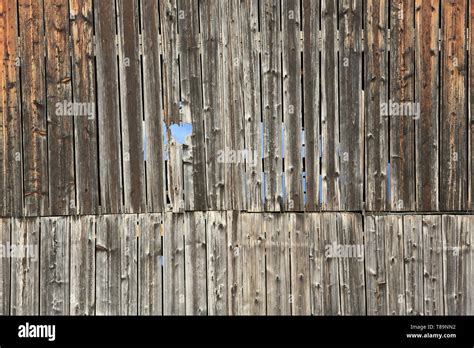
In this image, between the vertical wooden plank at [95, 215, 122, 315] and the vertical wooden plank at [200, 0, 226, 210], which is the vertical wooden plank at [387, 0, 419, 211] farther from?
the vertical wooden plank at [95, 215, 122, 315]

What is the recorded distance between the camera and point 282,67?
490cm

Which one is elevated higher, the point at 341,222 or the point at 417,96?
the point at 417,96

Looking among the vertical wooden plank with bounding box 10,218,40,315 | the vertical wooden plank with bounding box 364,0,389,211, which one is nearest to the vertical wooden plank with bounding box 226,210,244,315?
the vertical wooden plank with bounding box 364,0,389,211

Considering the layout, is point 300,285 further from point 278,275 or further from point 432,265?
point 432,265

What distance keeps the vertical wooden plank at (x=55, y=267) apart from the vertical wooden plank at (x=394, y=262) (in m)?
3.07

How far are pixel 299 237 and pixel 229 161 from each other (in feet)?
3.25

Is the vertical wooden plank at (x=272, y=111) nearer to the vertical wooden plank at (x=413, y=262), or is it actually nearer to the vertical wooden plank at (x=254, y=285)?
the vertical wooden plank at (x=254, y=285)

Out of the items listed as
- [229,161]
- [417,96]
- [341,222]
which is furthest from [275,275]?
[417,96]

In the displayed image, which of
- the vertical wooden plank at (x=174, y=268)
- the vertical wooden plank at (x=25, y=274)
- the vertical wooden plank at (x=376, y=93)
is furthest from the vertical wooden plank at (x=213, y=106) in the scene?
the vertical wooden plank at (x=25, y=274)

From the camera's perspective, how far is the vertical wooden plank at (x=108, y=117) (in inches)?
195

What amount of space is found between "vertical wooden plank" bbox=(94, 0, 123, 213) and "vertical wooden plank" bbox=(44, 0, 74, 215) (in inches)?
10.8

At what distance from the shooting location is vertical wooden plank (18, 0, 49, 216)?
4984 millimetres

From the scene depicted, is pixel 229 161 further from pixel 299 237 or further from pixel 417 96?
pixel 417 96
